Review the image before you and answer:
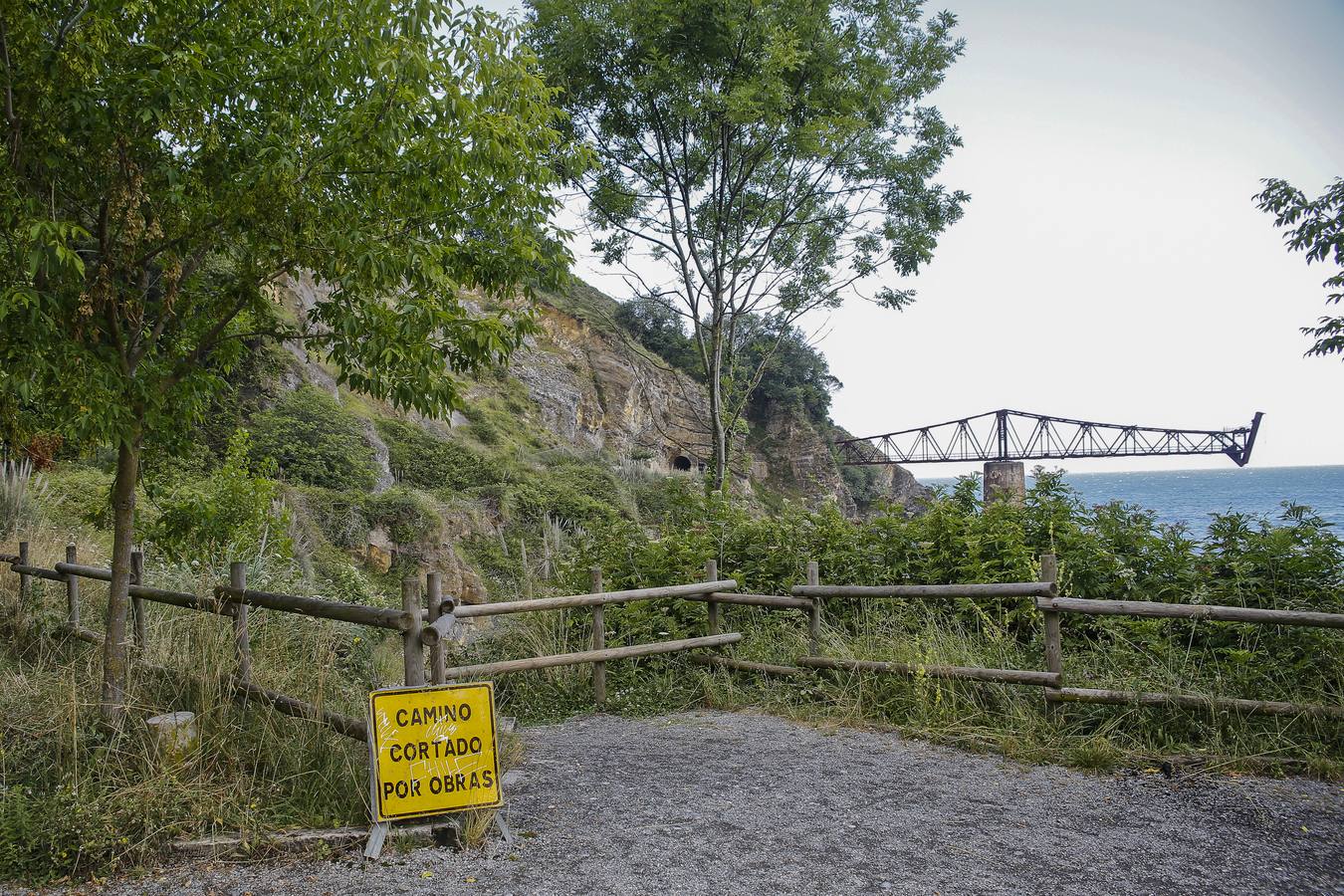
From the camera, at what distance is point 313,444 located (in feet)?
60.0

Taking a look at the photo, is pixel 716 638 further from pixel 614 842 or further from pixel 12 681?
pixel 12 681

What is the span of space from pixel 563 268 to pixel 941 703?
4097 mm

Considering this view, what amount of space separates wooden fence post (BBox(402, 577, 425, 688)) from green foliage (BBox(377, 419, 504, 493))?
1673cm

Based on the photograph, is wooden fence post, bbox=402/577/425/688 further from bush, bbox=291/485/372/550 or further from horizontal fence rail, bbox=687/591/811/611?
bush, bbox=291/485/372/550

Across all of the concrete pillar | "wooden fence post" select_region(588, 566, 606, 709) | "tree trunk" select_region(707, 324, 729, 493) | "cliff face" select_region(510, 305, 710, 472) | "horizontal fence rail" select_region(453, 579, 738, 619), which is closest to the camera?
"horizontal fence rail" select_region(453, 579, 738, 619)

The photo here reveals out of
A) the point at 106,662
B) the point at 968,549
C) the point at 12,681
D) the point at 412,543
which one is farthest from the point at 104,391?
the point at 412,543

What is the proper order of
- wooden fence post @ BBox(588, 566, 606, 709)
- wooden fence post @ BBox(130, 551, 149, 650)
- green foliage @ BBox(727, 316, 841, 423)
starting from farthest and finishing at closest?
green foliage @ BBox(727, 316, 841, 423) < wooden fence post @ BBox(588, 566, 606, 709) < wooden fence post @ BBox(130, 551, 149, 650)

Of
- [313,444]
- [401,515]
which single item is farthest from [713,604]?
[313,444]

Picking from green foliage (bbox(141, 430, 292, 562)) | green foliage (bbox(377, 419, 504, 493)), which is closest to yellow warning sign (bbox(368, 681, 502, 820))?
green foliage (bbox(141, 430, 292, 562))

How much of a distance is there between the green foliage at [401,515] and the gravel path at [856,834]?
12.0 m

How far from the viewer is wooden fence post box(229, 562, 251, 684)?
5215 mm

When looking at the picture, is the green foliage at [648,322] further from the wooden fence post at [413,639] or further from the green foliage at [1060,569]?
the wooden fence post at [413,639]

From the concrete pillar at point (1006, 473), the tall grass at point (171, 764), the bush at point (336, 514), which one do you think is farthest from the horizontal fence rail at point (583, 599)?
the concrete pillar at point (1006, 473)

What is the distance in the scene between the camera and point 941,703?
6.59 metres
